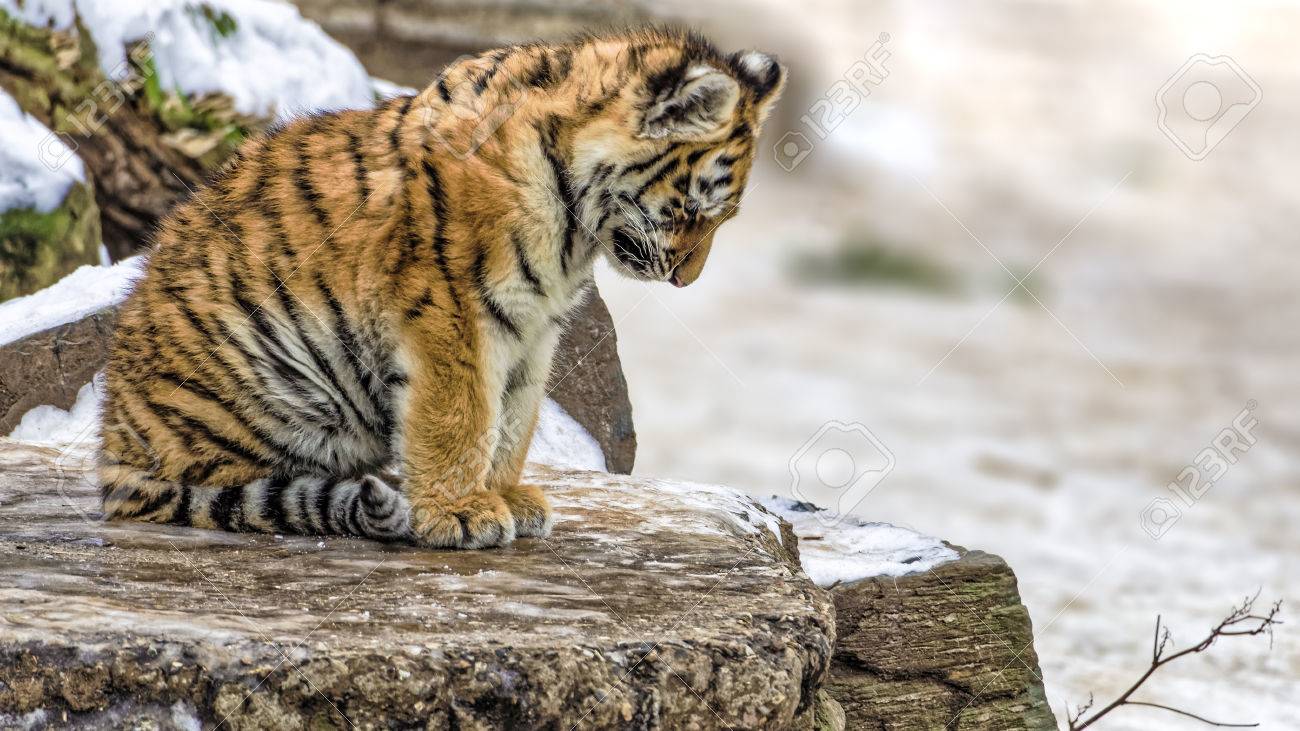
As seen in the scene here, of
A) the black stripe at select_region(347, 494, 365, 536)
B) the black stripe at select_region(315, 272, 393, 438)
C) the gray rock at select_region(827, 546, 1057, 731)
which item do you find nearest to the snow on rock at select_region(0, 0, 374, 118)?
the black stripe at select_region(315, 272, 393, 438)

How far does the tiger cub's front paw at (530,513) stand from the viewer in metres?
4.05

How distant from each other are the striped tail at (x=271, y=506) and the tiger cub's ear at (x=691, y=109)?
1.20m

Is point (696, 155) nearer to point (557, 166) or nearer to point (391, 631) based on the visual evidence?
point (557, 166)

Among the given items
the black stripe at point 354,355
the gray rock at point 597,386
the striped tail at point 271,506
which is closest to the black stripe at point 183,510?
the striped tail at point 271,506

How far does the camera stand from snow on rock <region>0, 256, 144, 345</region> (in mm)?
5574

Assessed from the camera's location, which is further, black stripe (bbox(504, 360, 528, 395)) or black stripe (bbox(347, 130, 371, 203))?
black stripe (bbox(504, 360, 528, 395))

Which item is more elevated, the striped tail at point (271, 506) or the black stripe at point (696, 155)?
the black stripe at point (696, 155)

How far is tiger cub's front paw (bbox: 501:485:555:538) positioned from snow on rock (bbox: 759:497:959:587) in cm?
110

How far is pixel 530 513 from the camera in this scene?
13.3 feet

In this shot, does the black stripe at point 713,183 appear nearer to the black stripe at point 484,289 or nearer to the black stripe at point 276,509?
the black stripe at point 484,289

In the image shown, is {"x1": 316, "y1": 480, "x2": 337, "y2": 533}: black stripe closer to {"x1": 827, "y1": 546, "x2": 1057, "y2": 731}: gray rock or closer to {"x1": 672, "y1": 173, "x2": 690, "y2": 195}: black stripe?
{"x1": 672, "y1": 173, "x2": 690, "y2": 195}: black stripe

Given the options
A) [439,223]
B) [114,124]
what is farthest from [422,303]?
[114,124]

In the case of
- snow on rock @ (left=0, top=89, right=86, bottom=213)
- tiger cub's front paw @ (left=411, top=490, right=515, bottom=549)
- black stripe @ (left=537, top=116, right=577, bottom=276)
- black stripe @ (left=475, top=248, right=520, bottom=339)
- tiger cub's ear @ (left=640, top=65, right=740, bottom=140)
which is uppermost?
tiger cub's ear @ (left=640, top=65, right=740, bottom=140)

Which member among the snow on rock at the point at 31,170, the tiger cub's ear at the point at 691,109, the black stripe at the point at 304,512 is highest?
the tiger cub's ear at the point at 691,109
